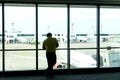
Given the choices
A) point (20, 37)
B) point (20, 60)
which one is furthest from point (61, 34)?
point (20, 60)

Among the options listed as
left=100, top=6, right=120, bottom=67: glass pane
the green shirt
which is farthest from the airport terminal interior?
the green shirt

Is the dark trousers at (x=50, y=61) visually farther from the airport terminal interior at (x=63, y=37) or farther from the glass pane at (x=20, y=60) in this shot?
the glass pane at (x=20, y=60)

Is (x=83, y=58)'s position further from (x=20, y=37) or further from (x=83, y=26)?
(x=20, y=37)

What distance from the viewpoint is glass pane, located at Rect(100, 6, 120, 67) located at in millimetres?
13241

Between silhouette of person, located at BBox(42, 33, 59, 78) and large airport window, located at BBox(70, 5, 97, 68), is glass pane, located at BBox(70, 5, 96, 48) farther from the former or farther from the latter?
silhouette of person, located at BBox(42, 33, 59, 78)

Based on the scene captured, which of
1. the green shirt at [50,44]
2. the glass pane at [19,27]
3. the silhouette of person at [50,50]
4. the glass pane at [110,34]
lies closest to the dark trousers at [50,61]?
the silhouette of person at [50,50]

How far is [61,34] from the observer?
12906 millimetres

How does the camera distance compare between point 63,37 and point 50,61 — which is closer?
point 50,61

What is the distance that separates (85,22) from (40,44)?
208cm

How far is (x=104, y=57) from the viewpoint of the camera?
13.3m

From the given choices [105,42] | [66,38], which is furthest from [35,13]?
[105,42]

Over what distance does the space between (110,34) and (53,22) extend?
2505mm

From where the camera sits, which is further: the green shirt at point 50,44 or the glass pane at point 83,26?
the glass pane at point 83,26

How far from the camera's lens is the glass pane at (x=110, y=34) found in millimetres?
13241
